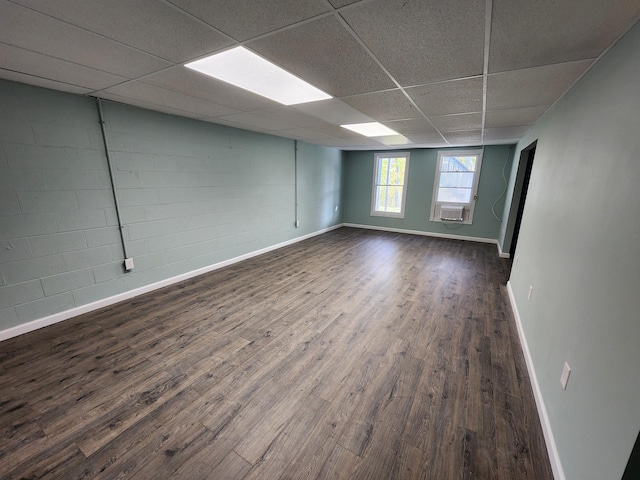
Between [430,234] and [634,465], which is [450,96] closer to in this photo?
[634,465]

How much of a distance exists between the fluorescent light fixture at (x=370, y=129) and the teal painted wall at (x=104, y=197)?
1681mm

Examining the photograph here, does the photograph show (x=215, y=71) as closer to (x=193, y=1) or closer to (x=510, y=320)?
(x=193, y=1)

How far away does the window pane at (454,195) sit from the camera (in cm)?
628

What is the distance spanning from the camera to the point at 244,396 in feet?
5.96

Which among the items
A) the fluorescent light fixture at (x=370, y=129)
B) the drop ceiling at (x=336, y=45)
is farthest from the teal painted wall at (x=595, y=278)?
the fluorescent light fixture at (x=370, y=129)

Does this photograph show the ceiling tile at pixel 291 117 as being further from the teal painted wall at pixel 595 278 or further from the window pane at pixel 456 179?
the window pane at pixel 456 179

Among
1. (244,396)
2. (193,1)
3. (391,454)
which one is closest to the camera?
(193,1)

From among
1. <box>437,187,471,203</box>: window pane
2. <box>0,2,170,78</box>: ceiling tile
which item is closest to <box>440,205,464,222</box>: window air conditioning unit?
<box>437,187,471,203</box>: window pane

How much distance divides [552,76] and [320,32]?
1.72 meters

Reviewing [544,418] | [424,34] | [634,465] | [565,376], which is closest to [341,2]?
[424,34]

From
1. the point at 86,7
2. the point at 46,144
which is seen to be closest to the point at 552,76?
the point at 86,7

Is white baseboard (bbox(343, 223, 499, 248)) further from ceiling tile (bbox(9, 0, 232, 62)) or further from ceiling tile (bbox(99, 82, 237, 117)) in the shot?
ceiling tile (bbox(9, 0, 232, 62))

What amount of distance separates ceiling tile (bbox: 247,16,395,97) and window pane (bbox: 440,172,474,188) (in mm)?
4965

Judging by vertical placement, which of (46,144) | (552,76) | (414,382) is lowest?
(414,382)
